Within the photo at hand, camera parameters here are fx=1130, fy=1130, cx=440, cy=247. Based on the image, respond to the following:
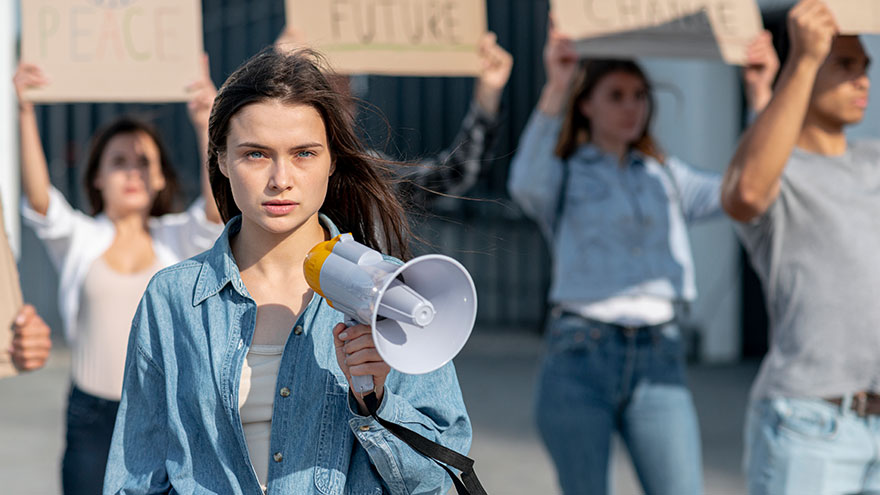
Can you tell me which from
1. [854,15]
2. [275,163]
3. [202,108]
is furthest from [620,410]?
[275,163]

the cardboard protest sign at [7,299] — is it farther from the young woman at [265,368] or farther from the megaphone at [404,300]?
the megaphone at [404,300]

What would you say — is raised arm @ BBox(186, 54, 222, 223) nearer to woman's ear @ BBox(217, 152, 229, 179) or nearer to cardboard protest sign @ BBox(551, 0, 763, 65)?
cardboard protest sign @ BBox(551, 0, 763, 65)

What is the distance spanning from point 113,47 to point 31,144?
0.41 m

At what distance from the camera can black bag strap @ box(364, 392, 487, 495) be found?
1.95 metres

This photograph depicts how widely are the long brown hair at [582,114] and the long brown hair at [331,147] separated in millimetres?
1788

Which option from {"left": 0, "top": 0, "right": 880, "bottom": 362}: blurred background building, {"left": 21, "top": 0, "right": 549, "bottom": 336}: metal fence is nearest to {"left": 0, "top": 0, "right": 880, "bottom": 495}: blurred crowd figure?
{"left": 0, "top": 0, "right": 880, "bottom": 362}: blurred background building

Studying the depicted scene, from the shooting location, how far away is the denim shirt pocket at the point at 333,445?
6.60 feet

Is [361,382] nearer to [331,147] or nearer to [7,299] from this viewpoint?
[331,147]

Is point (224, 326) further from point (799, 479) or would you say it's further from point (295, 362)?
point (799, 479)

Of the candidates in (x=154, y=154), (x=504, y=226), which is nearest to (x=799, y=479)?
(x=154, y=154)

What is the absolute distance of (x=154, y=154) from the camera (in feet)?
13.1

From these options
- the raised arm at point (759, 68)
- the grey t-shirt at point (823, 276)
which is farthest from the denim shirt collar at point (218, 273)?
the raised arm at point (759, 68)

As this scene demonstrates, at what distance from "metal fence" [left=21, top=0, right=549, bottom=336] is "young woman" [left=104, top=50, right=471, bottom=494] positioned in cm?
771

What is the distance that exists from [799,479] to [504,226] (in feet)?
26.5
